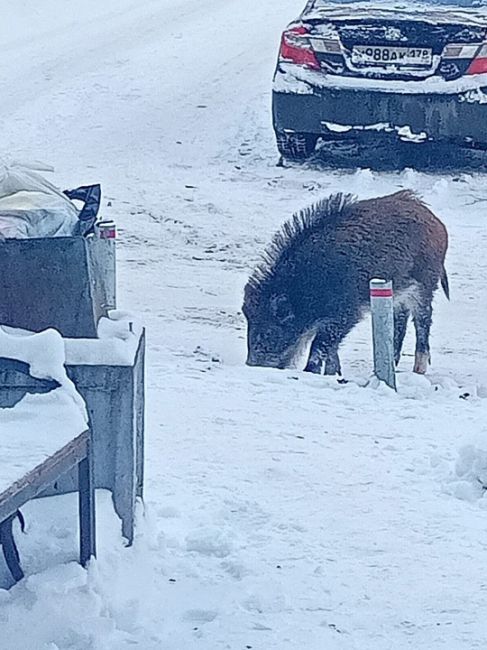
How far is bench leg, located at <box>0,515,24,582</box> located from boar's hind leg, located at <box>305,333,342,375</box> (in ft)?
11.3

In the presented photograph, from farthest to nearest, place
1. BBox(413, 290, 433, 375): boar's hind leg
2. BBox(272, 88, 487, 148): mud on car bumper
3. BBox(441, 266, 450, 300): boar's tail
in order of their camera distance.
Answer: BBox(272, 88, 487, 148): mud on car bumper, BBox(441, 266, 450, 300): boar's tail, BBox(413, 290, 433, 375): boar's hind leg

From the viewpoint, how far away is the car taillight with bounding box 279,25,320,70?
11250 millimetres

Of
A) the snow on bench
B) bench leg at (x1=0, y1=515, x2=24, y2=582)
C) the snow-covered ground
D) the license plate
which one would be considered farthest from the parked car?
bench leg at (x1=0, y1=515, x2=24, y2=582)

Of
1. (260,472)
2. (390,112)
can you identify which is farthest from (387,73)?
(260,472)

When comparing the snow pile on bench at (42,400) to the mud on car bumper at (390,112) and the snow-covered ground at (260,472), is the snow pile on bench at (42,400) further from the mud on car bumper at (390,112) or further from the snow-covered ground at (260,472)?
the mud on car bumper at (390,112)

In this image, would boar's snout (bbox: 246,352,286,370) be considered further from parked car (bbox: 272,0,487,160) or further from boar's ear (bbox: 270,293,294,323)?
parked car (bbox: 272,0,487,160)

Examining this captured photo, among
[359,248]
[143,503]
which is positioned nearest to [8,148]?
[359,248]

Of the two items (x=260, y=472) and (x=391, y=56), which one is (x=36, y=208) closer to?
(x=260, y=472)

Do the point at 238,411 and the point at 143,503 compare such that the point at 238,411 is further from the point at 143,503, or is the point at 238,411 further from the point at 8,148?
the point at 8,148

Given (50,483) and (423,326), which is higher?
(50,483)

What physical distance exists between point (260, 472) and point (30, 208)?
153cm

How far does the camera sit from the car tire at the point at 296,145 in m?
11.8

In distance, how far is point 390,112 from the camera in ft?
36.7

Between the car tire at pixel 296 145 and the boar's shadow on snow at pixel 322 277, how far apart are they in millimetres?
4485
